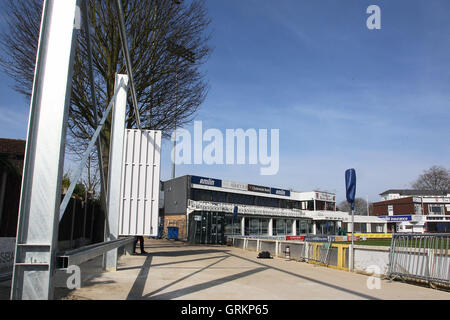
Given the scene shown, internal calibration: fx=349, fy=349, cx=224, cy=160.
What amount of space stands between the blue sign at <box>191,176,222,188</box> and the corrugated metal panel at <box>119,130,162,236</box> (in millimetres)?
29674

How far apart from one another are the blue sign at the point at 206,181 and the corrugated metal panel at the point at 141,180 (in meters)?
29.7

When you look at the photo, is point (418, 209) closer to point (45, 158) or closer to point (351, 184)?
point (351, 184)

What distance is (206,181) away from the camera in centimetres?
4306

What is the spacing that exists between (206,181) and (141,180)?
105 ft

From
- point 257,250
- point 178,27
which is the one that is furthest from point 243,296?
point 257,250

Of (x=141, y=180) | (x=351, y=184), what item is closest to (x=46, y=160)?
(x=141, y=180)

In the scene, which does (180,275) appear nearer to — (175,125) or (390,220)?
(175,125)

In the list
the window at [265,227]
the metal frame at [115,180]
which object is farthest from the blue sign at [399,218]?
the metal frame at [115,180]

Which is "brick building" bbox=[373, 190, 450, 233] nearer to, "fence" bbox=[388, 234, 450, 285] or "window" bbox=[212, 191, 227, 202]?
"window" bbox=[212, 191, 227, 202]

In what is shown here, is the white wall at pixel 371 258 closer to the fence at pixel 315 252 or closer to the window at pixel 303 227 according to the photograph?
the fence at pixel 315 252

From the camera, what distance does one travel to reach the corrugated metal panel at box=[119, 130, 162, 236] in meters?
10.6
